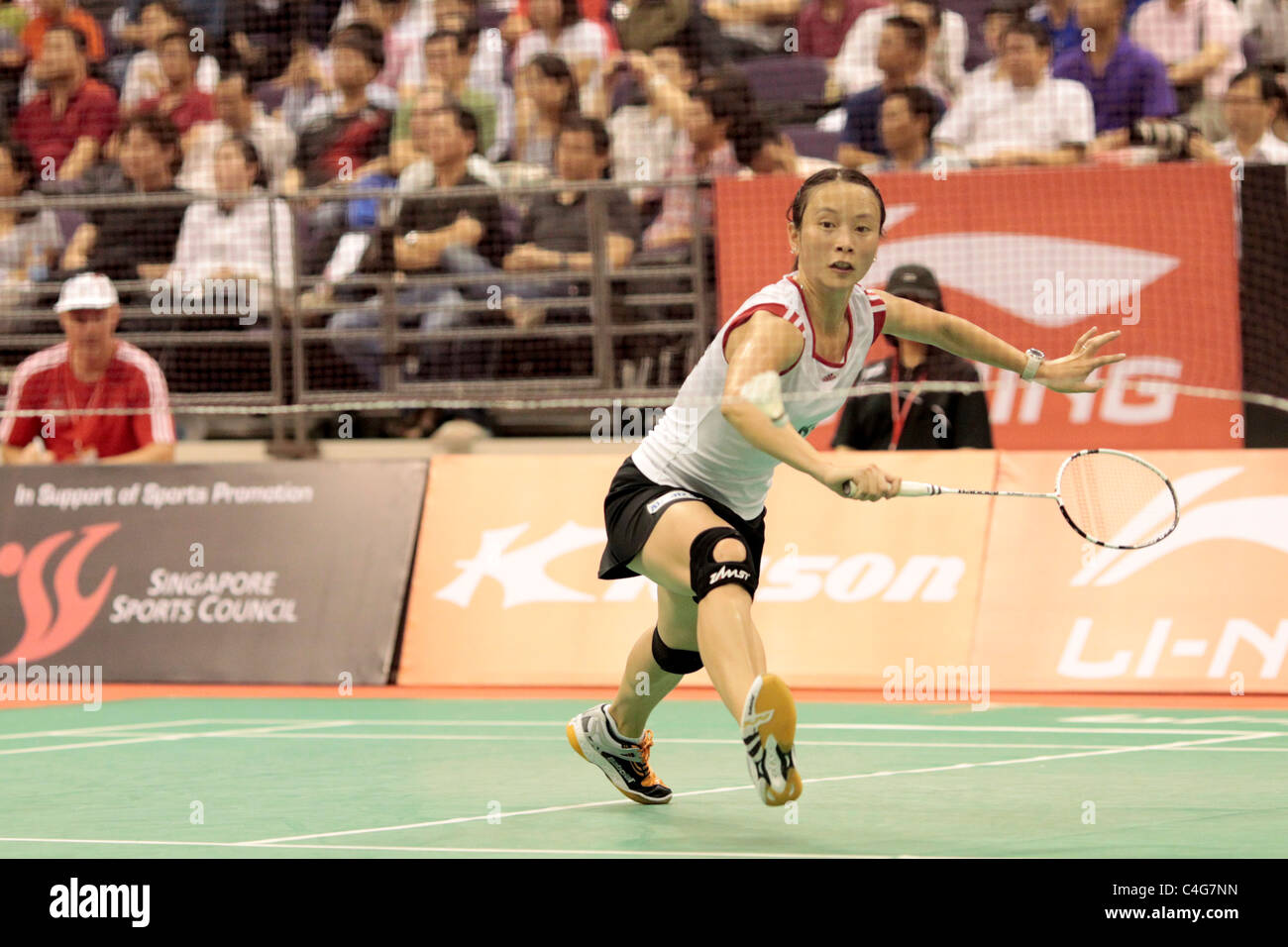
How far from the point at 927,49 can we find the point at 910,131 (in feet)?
4.48

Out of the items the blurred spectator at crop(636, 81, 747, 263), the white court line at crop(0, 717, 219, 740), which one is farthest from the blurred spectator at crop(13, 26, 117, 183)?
the white court line at crop(0, 717, 219, 740)

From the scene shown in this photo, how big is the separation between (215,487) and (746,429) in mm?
6046

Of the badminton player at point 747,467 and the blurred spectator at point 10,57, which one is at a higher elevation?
the blurred spectator at point 10,57

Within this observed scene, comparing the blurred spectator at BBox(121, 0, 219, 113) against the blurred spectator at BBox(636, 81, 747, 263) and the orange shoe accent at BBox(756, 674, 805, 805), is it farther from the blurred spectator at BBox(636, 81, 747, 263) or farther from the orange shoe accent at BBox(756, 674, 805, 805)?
the orange shoe accent at BBox(756, 674, 805, 805)

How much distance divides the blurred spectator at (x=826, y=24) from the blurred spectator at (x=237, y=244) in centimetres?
402

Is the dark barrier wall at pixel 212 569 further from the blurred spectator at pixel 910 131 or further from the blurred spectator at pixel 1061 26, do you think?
the blurred spectator at pixel 1061 26

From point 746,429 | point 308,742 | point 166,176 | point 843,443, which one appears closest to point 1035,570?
point 843,443

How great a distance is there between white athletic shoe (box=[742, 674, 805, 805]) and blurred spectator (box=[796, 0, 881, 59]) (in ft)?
30.2

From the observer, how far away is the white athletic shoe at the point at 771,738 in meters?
5.20

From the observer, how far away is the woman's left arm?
6.06 m

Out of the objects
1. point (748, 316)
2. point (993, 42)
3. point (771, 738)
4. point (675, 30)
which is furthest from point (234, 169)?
point (771, 738)

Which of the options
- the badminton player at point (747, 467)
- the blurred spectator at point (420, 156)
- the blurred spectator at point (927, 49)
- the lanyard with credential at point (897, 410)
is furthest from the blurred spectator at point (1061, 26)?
the badminton player at point (747, 467)

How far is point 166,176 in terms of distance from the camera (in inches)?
531

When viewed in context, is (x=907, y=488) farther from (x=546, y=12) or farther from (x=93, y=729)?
(x=546, y=12)
